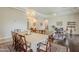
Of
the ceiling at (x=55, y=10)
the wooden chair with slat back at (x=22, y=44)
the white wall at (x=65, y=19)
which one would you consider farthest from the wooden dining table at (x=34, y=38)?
the ceiling at (x=55, y=10)

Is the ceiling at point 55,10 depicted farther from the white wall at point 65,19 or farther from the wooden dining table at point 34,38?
the wooden dining table at point 34,38

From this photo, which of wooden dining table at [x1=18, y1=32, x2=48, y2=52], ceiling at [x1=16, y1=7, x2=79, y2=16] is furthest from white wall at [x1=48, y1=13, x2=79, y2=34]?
wooden dining table at [x1=18, y1=32, x2=48, y2=52]

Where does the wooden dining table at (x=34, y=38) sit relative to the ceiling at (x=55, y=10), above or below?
below

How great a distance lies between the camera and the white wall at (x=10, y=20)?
2.44 meters

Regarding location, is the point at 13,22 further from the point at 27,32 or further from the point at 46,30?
the point at 46,30

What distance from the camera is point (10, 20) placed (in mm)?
2457

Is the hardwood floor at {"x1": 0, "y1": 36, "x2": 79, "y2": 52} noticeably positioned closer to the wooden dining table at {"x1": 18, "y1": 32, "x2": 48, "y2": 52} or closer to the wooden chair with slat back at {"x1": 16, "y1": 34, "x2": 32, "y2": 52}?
the wooden chair with slat back at {"x1": 16, "y1": 34, "x2": 32, "y2": 52}

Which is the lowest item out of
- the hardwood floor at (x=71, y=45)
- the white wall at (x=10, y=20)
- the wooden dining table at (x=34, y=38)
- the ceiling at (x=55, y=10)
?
the hardwood floor at (x=71, y=45)

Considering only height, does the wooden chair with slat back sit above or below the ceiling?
below

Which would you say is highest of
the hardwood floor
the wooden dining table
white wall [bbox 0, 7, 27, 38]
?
white wall [bbox 0, 7, 27, 38]

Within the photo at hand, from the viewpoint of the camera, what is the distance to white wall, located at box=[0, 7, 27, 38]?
7.99 ft

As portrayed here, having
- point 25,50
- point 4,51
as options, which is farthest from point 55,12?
point 4,51

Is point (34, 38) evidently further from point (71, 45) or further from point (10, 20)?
point (71, 45)
